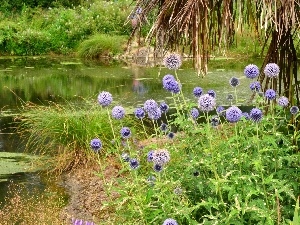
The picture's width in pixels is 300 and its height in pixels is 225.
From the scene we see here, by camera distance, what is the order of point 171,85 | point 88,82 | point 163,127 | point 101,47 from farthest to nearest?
point 101,47, point 88,82, point 163,127, point 171,85

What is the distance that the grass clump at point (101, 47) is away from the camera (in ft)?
64.4

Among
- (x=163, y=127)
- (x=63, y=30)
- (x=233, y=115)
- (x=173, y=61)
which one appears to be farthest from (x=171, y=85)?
(x=63, y=30)

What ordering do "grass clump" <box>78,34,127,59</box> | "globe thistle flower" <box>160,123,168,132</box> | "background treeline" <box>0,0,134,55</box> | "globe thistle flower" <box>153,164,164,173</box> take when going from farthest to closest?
"background treeline" <box>0,0,134,55</box> < "grass clump" <box>78,34,127,59</box> < "globe thistle flower" <box>160,123,168,132</box> < "globe thistle flower" <box>153,164,164,173</box>

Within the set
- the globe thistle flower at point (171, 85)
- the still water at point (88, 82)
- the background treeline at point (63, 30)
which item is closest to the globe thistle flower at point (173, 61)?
the globe thistle flower at point (171, 85)

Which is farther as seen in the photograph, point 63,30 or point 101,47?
point 63,30

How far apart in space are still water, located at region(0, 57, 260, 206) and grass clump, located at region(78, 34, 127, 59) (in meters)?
1.00

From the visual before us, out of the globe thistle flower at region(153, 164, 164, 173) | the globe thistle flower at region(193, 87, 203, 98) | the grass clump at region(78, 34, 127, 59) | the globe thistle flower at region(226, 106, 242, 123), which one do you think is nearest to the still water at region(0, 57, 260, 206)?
the grass clump at region(78, 34, 127, 59)

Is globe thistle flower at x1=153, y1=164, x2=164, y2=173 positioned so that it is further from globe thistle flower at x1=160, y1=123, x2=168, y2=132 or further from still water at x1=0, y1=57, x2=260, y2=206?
still water at x1=0, y1=57, x2=260, y2=206

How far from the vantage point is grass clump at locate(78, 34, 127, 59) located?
64.4 feet

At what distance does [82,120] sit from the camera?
21.6 feet

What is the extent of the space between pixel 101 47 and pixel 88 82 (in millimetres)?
6142

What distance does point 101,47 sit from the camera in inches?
778

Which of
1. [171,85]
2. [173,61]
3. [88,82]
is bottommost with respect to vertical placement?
[88,82]

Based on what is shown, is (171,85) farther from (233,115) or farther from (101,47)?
(101,47)
